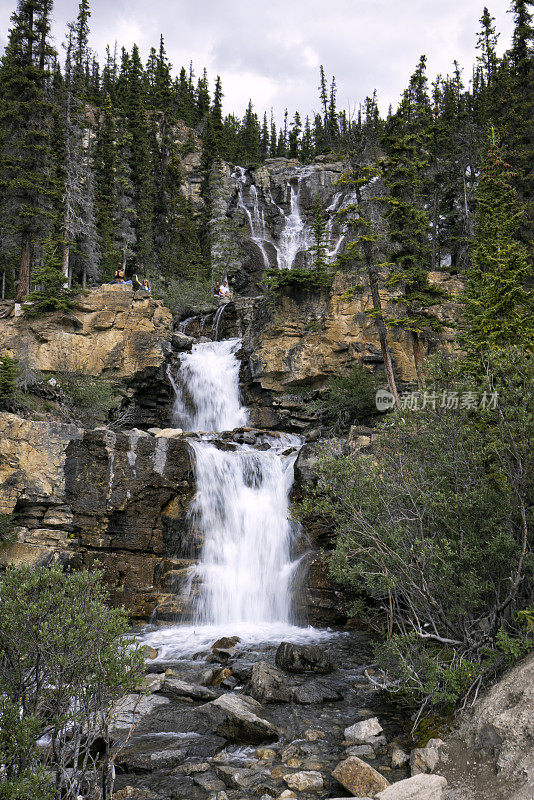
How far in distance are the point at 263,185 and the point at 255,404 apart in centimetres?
3562

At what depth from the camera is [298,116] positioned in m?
74.6

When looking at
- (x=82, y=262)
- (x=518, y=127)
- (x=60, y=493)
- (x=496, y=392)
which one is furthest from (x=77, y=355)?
(x=518, y=127)

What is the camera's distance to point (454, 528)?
7730 millimetres

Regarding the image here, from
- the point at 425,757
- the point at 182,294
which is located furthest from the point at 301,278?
the point at 425,757

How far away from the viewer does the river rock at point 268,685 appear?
8.71 m

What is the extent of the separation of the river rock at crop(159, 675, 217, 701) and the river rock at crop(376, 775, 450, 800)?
4.52 m

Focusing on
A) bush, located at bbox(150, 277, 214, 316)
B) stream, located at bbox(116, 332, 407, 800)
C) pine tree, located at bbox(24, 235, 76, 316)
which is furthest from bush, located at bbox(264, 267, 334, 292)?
bush, located at bbox(150, 277, 214, 316)

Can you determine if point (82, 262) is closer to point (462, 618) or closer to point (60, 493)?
point (60, 493)

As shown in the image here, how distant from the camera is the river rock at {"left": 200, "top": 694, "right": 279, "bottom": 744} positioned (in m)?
7.42

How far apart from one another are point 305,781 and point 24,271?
24.4 meters

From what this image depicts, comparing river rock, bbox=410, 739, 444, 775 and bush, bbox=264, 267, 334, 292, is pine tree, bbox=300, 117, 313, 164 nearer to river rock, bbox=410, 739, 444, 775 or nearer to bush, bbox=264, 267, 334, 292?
bush, bbox=264, 267, 334, 292

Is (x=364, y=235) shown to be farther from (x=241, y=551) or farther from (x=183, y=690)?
(x=183, y=690)

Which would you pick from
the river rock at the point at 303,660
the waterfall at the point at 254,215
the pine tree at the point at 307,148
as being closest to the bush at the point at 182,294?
the waterfall at the point at 254,215

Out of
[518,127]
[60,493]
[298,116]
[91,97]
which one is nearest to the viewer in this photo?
[60,493]
